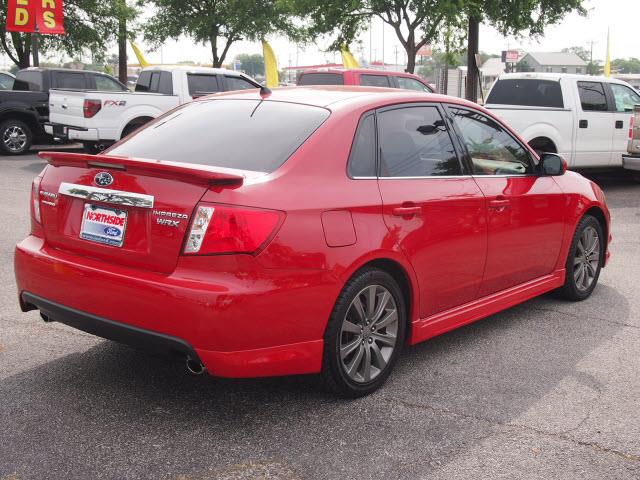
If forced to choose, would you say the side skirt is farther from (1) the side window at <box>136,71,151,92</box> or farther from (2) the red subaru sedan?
(1) the side window at <box>136,71,151,92</box>

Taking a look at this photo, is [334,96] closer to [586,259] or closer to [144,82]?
[586,259]

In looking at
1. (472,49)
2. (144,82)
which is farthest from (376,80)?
(472,49)

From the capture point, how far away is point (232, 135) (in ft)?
13.5

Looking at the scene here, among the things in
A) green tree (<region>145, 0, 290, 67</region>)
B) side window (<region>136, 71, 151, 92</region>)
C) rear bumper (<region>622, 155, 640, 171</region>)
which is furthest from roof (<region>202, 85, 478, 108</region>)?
green tree (<region>145, 0, 290, 67</region>)

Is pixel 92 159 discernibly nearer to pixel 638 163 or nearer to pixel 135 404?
pixel 135 404

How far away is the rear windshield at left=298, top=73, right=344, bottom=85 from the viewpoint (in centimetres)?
1677

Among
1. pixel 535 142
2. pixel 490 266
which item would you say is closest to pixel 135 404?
pixel 490 266

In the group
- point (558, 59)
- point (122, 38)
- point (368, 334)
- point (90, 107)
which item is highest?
point (558, 59)

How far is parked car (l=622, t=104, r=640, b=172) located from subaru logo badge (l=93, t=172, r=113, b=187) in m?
11.1

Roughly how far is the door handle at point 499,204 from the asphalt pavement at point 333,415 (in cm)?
89

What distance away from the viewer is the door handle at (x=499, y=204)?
4879 mm

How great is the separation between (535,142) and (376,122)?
9.35m

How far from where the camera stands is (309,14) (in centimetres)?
2759

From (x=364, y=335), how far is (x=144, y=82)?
1399cm
